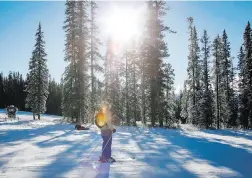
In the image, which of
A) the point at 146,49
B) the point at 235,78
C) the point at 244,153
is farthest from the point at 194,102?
the point at 244,153

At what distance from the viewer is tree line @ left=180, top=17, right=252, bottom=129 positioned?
39781 millimetres

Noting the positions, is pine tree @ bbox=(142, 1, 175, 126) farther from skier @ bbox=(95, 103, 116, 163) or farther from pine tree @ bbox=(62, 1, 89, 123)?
skier @ bbox=(95, 103, 116, 163)

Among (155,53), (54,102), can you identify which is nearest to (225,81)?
(155,53)

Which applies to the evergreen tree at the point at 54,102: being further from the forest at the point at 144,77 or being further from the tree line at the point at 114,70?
the tree line at the point at 114,70

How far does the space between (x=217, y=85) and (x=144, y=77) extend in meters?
16.9

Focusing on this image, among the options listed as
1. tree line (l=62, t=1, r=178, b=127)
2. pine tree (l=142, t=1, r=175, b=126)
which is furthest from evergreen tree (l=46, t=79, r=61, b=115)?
pine tree (l=142, t=1, r=175, b=126)

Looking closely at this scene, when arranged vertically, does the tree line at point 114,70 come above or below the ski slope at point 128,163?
above

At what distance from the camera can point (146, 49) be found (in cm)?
3036

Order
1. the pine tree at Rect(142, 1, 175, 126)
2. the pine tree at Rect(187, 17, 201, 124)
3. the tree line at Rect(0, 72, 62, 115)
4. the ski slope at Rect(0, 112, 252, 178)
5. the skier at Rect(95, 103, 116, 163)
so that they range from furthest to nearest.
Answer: the tree line at Rect(0, 72, 62, 115) → the pine tree at Rect(187, 17, 201, 124) → the pine tree at Rect(142, 1, 175, 126) → the skier at Rect(95, 103, 116, 163) → the ski slope at Rect(0, 112, 252, 178)

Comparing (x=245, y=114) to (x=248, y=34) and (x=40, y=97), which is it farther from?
(x=40, y=97)

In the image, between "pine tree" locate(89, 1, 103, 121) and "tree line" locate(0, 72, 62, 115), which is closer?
"pine tree" locate(89, 1, 103, 121)

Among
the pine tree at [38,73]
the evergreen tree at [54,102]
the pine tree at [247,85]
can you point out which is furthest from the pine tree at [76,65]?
the evergreen tree at [54,102]

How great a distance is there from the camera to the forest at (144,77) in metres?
30.2

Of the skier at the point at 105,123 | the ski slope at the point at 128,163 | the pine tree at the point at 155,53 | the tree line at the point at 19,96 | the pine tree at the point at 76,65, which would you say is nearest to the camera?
the ski slope at the point at 128,163
